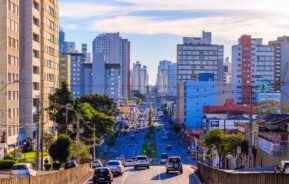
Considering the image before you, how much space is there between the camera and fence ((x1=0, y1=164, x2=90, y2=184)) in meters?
23.6

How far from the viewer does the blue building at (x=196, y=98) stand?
7072 inches

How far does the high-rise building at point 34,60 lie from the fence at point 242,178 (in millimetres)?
39870

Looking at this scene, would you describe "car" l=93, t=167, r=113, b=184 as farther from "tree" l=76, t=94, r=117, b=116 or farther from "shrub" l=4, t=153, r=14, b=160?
"tree" l=76, t=94, r=117, b=116

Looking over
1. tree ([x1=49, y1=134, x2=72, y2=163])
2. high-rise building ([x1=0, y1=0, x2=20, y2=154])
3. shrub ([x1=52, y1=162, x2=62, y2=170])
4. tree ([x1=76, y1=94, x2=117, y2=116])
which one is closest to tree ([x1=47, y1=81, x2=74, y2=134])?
high-rise building ([x1=0, y1=0, x2=20, y2=154])

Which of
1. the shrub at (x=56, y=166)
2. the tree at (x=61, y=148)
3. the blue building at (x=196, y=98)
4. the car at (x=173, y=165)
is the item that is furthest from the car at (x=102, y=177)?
the blue building at (x=196, y=98)

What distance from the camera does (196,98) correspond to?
589 ft

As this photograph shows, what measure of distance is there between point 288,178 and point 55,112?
6825 centimetres

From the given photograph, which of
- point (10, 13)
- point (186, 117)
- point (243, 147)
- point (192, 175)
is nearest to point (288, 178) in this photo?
point (192, 175)

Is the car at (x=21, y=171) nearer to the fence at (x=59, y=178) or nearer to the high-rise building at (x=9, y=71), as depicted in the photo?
the fence at (x=59, y=178)

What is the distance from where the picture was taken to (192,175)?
50.6 metres

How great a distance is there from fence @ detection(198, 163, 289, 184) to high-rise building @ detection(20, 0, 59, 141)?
39.9m

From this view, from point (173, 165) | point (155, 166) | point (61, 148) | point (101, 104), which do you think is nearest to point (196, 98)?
point (101, 104)

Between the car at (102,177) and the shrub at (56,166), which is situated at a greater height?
the car at (102,177)

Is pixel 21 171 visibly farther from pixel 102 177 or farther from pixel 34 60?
pixel 34 60
